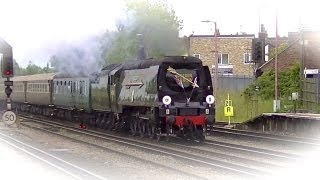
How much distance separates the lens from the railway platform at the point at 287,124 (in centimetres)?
2396

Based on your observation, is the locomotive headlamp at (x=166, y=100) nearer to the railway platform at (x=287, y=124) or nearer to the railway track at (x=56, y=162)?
the railway track at (x=56, y=162)

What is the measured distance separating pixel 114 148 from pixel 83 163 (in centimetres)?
436

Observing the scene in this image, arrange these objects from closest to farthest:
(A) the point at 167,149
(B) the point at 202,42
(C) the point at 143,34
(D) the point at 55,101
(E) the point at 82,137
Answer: (A) the point at 167,149
(E) the point at 82,137
(C) the point at 143,34
(D) the point at 55,101
(B) the point at 202,42

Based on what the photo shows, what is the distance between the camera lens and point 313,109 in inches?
1292

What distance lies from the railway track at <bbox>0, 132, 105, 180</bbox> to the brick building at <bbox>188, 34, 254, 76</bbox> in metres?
51.1

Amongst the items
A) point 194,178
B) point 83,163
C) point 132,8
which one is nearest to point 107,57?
point 132,8

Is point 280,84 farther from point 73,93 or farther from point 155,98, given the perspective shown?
point 155,98

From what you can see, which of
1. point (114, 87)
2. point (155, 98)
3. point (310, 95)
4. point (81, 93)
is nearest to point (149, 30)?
point (114, 87)

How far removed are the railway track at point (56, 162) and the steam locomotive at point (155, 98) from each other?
4.64m

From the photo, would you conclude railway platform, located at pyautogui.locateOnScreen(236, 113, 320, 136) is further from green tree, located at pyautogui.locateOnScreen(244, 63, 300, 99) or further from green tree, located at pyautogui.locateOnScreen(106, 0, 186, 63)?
green tree, located at pyautogui.locateOnScreen(244, 63, 300, 99)

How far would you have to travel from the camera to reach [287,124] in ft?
A: 86.8

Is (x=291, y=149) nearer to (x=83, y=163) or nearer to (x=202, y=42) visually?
(x=83, y=163)

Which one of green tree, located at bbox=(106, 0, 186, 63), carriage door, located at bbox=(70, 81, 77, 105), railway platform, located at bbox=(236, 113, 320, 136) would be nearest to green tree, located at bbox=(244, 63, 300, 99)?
railway platform, located at bbox=(236, 113, 320, 136)

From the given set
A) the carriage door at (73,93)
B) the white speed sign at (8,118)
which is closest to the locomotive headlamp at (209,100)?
the white speed sign at (8,118)
